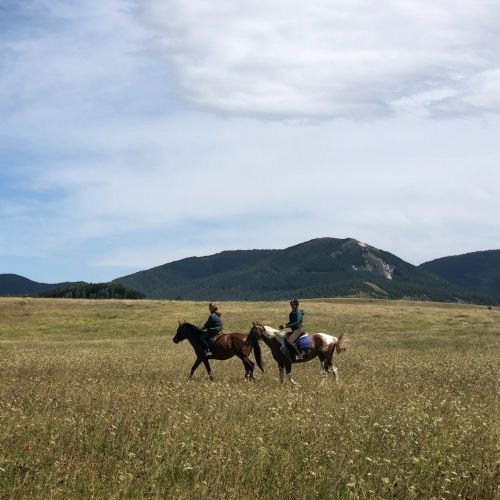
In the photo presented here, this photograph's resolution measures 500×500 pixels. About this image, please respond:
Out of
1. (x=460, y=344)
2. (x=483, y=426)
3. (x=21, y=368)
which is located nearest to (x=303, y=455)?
(x=483, y=426)

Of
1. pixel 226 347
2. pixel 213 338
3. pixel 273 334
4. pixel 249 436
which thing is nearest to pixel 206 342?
pixel 213 338

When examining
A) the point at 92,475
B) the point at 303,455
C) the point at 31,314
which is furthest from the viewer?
the point at 31,314

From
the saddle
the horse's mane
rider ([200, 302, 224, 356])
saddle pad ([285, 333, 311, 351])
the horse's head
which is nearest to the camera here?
saddle pad ([285, 333, 311, 351])

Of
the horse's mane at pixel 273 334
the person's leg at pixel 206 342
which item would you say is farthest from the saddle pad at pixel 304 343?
the person's leg at pixel 206 342

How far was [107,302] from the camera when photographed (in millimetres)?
83625

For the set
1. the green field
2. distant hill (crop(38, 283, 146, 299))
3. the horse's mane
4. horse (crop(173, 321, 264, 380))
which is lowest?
the green field

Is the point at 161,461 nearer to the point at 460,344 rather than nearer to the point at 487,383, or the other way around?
the point at 487,383

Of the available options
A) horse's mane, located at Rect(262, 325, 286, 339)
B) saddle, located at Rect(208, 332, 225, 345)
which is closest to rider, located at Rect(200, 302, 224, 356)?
saddle, located at Rect(208, 332, 225, 345)

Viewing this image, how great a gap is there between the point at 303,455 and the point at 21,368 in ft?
55.2

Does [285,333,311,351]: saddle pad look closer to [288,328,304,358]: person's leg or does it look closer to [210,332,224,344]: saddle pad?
[288,328,304,358]: person's leg

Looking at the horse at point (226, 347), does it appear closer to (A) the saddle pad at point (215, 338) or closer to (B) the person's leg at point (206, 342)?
(A) the saddle pad at point (215, 338)

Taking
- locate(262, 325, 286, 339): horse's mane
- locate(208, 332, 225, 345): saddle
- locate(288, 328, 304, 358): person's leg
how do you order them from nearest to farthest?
locate(288, 328, 304, 358): person's leg < locate(262, 325, 286, 339): horse's mane < locate(208, 332, 225, 345): saddle

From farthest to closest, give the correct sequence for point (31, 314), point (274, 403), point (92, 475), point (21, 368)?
point (31, 314), point (21, 368), point (274, 403), point (92, 475)

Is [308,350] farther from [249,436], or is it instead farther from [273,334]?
[249,436]
